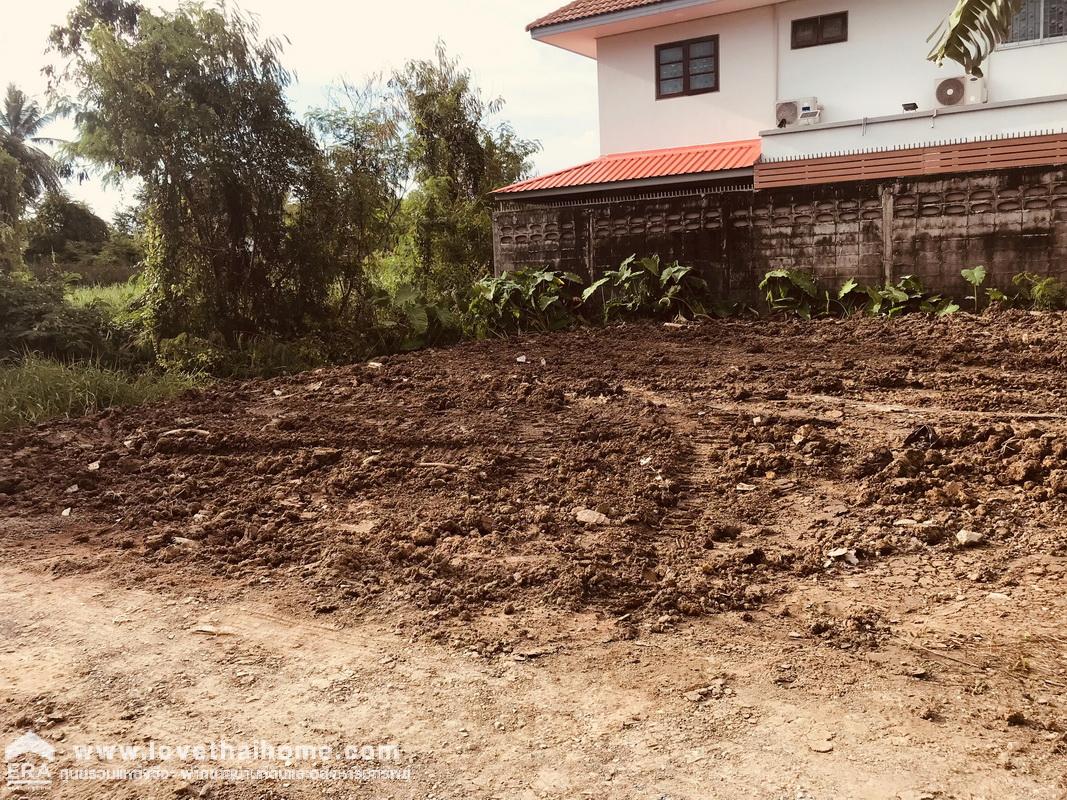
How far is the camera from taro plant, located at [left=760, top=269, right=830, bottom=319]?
9977mm

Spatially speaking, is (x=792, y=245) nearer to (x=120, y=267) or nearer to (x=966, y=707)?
(x=966, y=707)

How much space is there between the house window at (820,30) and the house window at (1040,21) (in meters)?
2.53

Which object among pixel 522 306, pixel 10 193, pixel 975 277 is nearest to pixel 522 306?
pixel 522 306

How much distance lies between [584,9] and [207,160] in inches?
318

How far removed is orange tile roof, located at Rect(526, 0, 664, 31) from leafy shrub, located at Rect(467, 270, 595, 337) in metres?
6.02

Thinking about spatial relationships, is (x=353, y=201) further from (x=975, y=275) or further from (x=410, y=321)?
(x=975, y=275)

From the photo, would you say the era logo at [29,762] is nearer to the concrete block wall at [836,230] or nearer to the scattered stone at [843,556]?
the scattered stone at [843,556]

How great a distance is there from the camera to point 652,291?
425 inches

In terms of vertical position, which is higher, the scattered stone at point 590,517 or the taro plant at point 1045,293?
the taro plant at point 1045,293

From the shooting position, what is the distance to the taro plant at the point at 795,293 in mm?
9977

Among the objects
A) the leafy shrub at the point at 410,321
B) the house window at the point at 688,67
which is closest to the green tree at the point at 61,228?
the leafy shrub at the point at 410,321

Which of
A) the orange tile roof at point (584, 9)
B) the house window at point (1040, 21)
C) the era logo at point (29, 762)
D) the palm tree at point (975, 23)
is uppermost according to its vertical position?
the orange tile roof at point (584, 9)

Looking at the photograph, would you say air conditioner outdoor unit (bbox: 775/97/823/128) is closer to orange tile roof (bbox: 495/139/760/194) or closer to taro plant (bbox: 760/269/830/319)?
orange tile roof (bbox: 495/139/760/194)

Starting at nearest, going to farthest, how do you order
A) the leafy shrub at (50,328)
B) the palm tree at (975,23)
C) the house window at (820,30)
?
the palm tree at (975,23) < the leafy shrub at (50,328) < the house window at (820,30)
